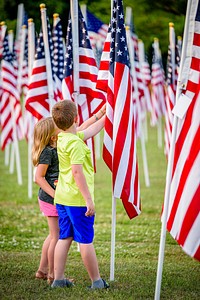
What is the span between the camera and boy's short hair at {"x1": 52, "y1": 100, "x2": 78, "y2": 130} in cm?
697

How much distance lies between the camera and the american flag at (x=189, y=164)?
6.45 m

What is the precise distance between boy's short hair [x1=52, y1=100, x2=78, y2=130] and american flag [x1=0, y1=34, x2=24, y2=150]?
9.67 meters

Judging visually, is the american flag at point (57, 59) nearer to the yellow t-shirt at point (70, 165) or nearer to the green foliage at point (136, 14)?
the yellow t-shirt at point (70, 165)

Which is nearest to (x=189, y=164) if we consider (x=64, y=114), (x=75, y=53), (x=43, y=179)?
(x=64, y=114)

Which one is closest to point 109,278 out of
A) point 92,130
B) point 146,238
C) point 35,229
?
point 92,130

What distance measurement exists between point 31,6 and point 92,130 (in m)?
27.5

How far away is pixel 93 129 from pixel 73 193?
2.48ft

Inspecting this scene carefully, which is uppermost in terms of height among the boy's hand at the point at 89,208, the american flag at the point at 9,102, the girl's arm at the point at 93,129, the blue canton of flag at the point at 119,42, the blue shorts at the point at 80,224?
the blue canton of flag at the point at 119,42

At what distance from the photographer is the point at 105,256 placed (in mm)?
9383

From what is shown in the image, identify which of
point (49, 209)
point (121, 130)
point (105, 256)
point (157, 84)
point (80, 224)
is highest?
point (121, 130)

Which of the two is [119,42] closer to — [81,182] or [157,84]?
[81,182]

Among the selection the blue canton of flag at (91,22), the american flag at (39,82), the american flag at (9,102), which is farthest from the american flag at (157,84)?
the american flag at (39,82)

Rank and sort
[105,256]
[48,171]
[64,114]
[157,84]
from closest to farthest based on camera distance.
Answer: [64,114] < [48,171] < [105,256] < [157,84]

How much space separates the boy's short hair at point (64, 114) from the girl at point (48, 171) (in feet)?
1.81
